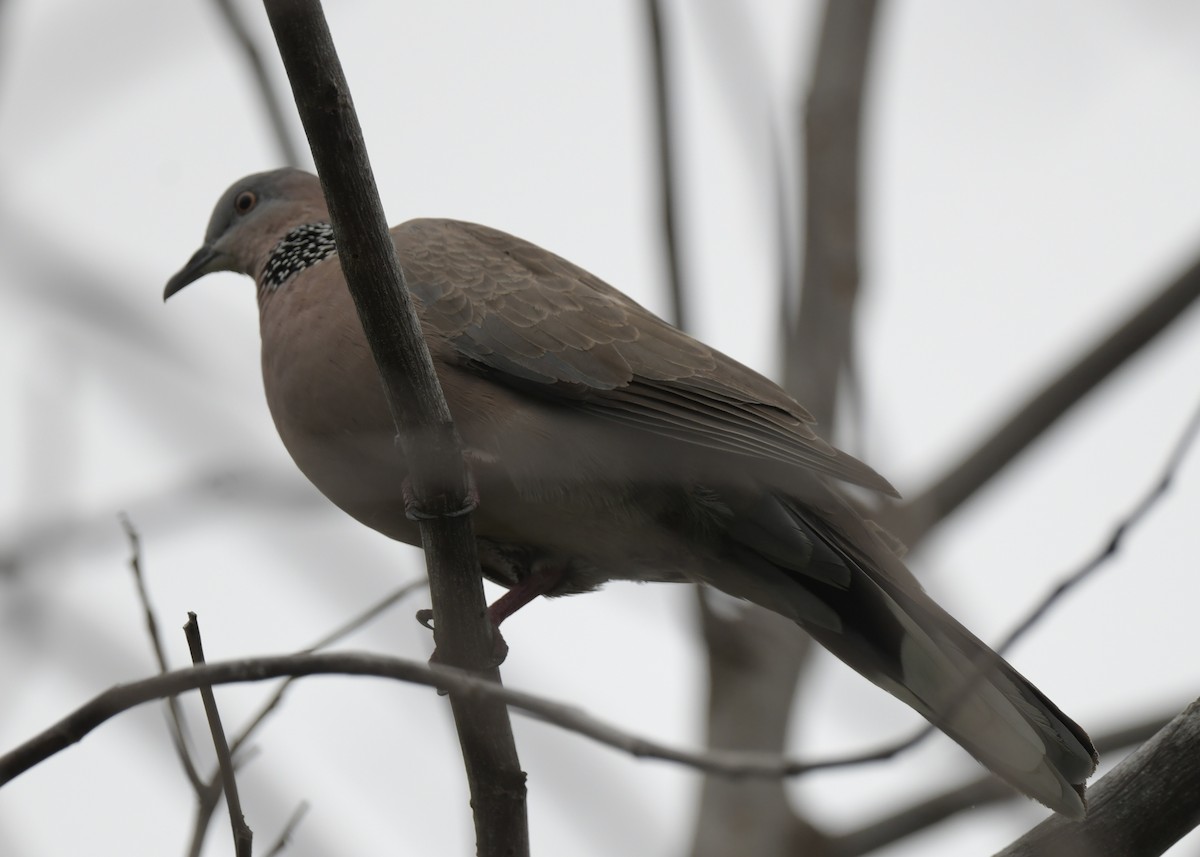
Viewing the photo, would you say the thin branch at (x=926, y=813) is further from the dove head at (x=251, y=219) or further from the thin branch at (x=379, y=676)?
the thin branch at (x=379, y=676)

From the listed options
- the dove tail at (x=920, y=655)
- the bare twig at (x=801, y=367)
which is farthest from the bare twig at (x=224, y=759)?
the bare twig at (x=801, y=367)

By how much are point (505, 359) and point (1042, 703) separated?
5.54 feet

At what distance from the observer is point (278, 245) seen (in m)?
4.82

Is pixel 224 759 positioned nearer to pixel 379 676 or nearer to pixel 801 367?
pixel 379 676

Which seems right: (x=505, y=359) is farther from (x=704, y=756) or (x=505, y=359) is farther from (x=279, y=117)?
(x=704, y=756)

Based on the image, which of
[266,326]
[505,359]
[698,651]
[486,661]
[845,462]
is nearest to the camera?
[486,661]

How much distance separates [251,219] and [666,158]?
162 cm

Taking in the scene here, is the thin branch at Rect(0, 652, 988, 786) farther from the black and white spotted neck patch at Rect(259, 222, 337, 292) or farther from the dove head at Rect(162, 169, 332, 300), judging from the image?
the dove head at Rect(162, 169, 332, 300)

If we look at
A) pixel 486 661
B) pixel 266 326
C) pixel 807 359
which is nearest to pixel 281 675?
pixel 486 661

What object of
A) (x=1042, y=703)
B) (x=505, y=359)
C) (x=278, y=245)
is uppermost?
(x=278, y=245)

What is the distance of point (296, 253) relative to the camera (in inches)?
183

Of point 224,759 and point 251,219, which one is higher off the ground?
point 251,219

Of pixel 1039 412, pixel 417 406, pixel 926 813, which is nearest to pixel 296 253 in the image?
pixel 417 406

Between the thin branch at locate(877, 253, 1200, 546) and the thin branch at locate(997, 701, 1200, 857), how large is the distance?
102 inches
